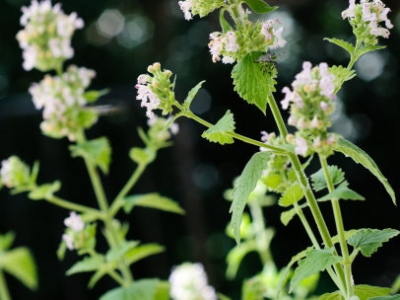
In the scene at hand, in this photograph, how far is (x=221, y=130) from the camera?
1.39ft

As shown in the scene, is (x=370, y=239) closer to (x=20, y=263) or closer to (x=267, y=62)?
(x=267, y=62)

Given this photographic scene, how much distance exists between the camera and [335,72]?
47cm

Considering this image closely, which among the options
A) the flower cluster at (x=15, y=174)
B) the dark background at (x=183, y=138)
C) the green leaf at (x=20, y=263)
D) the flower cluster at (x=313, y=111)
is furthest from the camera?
the dark background at (x=183, y=138)

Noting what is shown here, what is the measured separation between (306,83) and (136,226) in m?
1.65

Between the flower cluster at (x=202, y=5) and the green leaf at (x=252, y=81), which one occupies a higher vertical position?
the flower cluster at (x=202, y=5)

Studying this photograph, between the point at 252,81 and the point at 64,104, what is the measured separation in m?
0.43

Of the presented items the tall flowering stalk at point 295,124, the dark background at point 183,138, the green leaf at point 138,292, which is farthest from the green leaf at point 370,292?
the dark background at point 183,138

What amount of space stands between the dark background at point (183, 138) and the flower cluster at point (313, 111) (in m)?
1.29

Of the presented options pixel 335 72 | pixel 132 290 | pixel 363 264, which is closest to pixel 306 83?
pixel 335 72

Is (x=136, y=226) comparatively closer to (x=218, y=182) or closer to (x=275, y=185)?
(x=218, y=182)

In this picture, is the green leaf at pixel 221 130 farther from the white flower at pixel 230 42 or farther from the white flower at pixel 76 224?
the white flower at pixel 76 224

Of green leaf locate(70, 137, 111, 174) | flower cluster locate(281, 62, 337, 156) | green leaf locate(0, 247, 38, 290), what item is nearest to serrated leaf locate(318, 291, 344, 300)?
flower cluster locate(281, 62, 337, 156)

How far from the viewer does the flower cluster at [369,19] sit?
478 mm

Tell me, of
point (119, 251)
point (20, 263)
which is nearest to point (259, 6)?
point (119, 251)
